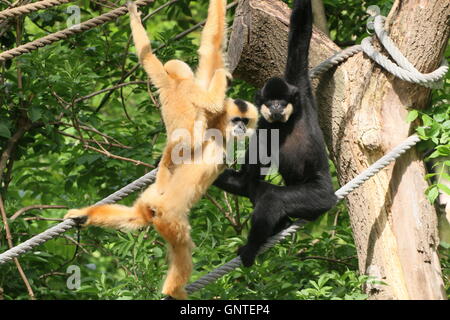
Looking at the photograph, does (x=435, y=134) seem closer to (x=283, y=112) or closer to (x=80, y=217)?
(x=283, y=112)

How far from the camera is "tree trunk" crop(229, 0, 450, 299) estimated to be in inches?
197

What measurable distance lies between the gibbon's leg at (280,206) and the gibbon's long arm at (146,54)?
126cm

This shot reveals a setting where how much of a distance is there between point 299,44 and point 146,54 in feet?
4.28

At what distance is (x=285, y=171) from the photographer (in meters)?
5.95

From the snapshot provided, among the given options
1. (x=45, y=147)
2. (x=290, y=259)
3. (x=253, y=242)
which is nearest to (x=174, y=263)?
(x=253, y=242)

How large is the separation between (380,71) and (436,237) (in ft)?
4.49

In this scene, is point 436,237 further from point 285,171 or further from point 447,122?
point 285,171

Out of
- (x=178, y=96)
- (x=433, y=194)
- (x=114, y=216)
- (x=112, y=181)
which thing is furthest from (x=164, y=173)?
(x=112, y=181)

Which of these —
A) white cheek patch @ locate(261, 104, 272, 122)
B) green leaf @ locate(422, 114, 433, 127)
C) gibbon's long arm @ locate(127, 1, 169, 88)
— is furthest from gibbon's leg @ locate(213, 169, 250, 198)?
green leaf @ locate(422, 114, 433, 127)

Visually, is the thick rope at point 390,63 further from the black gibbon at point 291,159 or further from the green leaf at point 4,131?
the green leaf at point 4,131

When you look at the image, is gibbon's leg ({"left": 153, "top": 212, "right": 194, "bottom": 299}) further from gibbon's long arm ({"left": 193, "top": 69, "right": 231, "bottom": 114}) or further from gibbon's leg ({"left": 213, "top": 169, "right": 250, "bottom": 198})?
gibbon's leg ({"left": 213, "top": 169, "right": 250, "bottom": 198})

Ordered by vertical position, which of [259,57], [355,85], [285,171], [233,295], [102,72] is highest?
[102,72]

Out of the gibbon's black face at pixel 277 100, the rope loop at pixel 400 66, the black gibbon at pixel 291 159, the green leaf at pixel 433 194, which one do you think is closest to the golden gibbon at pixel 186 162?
the gibbon's black face at pixel 277 100

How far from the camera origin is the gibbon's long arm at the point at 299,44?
17.9 ft
